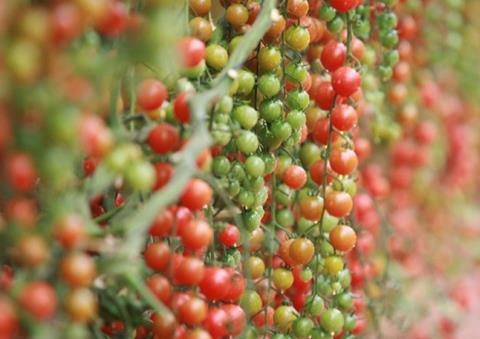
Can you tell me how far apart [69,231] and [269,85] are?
36cm

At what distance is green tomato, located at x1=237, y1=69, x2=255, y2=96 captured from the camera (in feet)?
2.67

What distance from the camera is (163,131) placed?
0.64 meters

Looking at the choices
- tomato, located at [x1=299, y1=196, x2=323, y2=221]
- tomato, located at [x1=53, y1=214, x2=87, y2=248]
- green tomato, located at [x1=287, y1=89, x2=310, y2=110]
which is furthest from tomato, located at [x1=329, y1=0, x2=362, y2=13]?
tomato, located at [x1=53, y1=214, x2=87, y2=248]

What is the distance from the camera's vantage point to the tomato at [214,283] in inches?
27.2

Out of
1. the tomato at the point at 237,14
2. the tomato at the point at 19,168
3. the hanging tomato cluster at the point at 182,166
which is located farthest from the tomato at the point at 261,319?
the tomato at the point at 19,168

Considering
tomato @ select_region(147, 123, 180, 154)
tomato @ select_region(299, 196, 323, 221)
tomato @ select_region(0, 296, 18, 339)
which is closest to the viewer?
tomato @ select_region(0, 296, 18, 339)

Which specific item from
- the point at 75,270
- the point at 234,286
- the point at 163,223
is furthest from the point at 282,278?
the point at 75,270

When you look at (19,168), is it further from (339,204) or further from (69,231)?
(339,204)

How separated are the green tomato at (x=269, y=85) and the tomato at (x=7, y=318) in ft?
1.30

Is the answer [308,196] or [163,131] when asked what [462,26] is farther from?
[163,131]

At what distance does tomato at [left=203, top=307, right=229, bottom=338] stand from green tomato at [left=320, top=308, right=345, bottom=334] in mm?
169

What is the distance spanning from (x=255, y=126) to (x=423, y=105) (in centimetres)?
74

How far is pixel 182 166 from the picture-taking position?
58cm

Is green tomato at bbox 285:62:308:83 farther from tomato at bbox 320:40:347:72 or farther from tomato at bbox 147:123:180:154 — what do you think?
tomato at bbox 147:123:180:154
